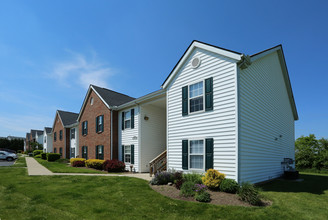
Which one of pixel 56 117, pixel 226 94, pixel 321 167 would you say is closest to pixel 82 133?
pixel 56 117

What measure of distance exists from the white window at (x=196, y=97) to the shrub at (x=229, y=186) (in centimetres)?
393

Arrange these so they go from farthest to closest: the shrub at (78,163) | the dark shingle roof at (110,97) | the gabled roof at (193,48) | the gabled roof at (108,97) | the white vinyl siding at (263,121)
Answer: the shrub at (78,163), the dark shingle roof at (110,97), the gabled roof at (108,97), the white vinyl siding at (263,121), the gabled roof at (193,48)

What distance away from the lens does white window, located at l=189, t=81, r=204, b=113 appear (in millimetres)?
11197

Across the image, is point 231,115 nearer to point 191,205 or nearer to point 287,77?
point 191,205

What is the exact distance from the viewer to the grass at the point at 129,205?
20.2ft

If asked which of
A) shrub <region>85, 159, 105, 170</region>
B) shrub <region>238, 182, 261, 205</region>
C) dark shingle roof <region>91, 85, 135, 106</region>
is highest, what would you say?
dark shingle roof <region>91, 85, 135, 106</region>

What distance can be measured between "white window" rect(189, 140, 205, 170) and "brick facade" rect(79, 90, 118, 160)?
9.65 m

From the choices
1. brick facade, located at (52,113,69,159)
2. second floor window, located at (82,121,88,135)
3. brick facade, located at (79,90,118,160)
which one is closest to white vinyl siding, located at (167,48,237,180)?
brick facade, located at (79,90,118,160)

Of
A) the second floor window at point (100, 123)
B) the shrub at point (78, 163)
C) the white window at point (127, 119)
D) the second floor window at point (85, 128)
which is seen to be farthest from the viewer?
the second floor window at point (85, 128)

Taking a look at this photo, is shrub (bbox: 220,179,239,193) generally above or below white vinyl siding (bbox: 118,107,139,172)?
below

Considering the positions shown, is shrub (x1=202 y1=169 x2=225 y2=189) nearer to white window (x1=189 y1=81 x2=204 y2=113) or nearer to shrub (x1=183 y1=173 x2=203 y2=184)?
shrub (x1=183 y1=173 x2=203 y2=184)

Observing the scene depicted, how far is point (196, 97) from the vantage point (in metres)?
11.4

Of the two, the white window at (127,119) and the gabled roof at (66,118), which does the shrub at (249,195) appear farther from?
the gabled roof at (66,118)

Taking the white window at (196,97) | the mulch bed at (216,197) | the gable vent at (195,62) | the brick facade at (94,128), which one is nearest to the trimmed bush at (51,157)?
the brick facade at (94,128)
